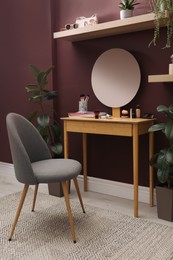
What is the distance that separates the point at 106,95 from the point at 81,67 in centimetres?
43

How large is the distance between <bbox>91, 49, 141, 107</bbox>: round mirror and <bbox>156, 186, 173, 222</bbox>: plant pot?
872 mm

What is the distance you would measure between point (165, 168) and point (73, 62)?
153 centimetres

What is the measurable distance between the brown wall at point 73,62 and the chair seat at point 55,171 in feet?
2.75

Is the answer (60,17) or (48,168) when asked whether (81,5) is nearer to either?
(60,17)

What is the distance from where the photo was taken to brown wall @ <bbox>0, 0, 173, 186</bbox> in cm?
265

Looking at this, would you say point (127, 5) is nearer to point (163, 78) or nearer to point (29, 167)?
point (163, 78)

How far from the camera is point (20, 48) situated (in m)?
3.51

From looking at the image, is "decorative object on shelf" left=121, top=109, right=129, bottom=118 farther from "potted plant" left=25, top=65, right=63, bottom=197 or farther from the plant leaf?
"potted plant" left=25, top=65, right=63, bottom=197

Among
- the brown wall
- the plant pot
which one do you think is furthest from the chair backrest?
the plant pot

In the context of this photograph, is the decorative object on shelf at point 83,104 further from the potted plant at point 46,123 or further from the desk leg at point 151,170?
the desk leg at point 151,170

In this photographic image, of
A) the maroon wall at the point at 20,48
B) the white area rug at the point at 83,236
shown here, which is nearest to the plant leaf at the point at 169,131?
the white area rug at the point at 83,236

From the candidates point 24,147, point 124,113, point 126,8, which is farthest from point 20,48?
point 24,147

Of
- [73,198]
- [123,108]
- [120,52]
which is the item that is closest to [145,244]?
[73,198]

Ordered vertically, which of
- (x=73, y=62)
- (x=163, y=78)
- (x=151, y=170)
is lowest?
(x=151, y=170)
